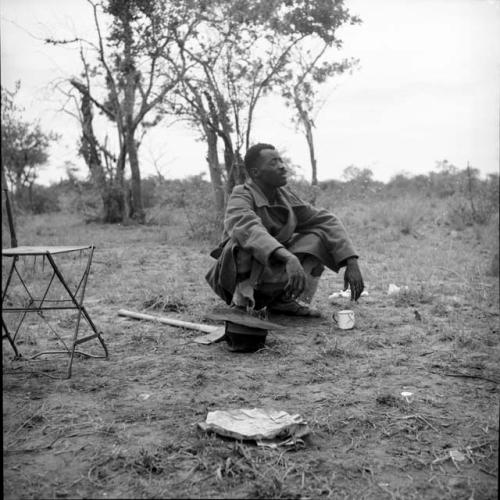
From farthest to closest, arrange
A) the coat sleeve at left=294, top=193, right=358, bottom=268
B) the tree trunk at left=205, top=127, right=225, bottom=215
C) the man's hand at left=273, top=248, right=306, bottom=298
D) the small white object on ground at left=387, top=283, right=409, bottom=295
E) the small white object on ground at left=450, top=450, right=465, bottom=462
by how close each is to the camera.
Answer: the tree trunk at left=205, top=127, right=225, bottom=215 < the small white object on ground at left=387, top=283, right=409, bottom=295 < the coat sleeve at left=294, top=193, right=358, bottom=268 < the man's hand at left=273, top=248, right=306, bottom=298 < the small white object on ground at left=450, top=450, right=465, bottom=462

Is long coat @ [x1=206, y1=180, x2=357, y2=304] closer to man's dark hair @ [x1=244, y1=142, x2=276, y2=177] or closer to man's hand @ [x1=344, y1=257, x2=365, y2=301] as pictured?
man's dark hair @ [x1=244, y1=142, x2=276, y2=177]

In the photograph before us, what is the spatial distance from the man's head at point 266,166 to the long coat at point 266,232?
0.10 metres

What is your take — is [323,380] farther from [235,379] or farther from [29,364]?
[29,364]

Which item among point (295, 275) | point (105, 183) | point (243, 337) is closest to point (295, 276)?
point (295, 275)

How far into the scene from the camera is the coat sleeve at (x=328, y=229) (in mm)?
3799

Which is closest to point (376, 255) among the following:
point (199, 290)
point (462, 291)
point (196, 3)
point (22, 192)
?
point (462, 291)

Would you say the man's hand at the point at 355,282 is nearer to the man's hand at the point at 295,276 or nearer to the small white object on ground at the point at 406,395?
the man's hand at the point at 295,276

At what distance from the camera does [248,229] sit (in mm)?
3508

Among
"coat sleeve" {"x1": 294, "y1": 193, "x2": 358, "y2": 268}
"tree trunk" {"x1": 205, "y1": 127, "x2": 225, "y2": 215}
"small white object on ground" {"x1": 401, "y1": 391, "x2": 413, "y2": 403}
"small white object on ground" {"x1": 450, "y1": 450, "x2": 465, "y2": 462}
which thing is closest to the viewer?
"small white object on ground" {"x1": 450, "y1": 450, "x2": 465, "y2": 462}

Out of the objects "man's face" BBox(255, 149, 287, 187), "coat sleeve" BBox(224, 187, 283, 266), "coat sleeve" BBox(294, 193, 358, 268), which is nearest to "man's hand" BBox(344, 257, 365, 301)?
"coat sleeve" BBox(294, 193, 358, 268)

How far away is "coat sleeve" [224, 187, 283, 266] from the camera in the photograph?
3.35 metres

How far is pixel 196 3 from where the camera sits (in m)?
10.6

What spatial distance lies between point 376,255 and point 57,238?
652cm

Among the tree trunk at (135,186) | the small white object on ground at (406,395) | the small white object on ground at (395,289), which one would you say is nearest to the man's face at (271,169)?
the small white object on ground at (395,289)
